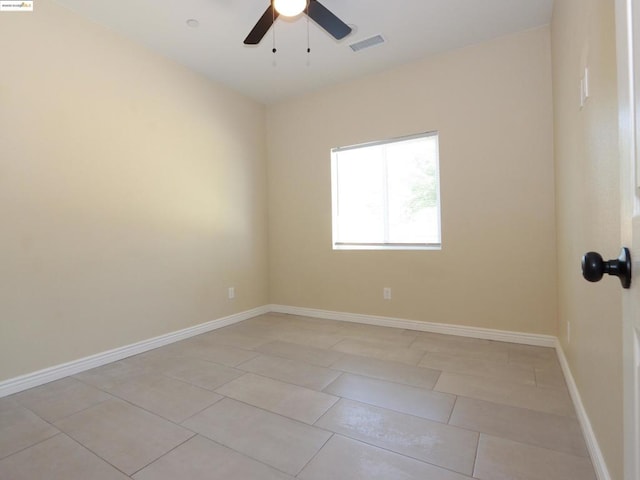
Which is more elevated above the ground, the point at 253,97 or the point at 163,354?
the point at 253,97

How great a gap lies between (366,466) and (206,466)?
697 millimetres

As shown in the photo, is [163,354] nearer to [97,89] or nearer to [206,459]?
[206,459]

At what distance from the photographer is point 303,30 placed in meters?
2.80

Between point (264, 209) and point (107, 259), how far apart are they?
2.00 m

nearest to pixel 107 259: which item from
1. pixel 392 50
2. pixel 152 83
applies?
pixel 152 83

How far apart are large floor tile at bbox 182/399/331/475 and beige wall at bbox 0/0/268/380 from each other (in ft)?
4.72

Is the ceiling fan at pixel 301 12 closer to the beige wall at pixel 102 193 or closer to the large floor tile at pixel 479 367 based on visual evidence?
the beige wall at pixel 102 193

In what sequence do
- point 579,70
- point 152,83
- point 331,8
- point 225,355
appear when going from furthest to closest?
point 152,83
point 225,355
point 331,8
point 579,70

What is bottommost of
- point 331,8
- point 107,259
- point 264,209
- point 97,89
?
point 107,259

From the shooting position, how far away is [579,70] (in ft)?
5.52

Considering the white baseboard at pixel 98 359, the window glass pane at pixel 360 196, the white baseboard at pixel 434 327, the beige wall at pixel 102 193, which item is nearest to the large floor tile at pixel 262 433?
the white baseboard at pixel 98 359

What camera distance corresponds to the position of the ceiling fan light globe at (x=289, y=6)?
1.92 m

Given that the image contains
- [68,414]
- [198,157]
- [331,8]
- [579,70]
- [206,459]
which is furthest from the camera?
[198,157]

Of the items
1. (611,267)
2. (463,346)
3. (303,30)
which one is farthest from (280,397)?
(303,30)
